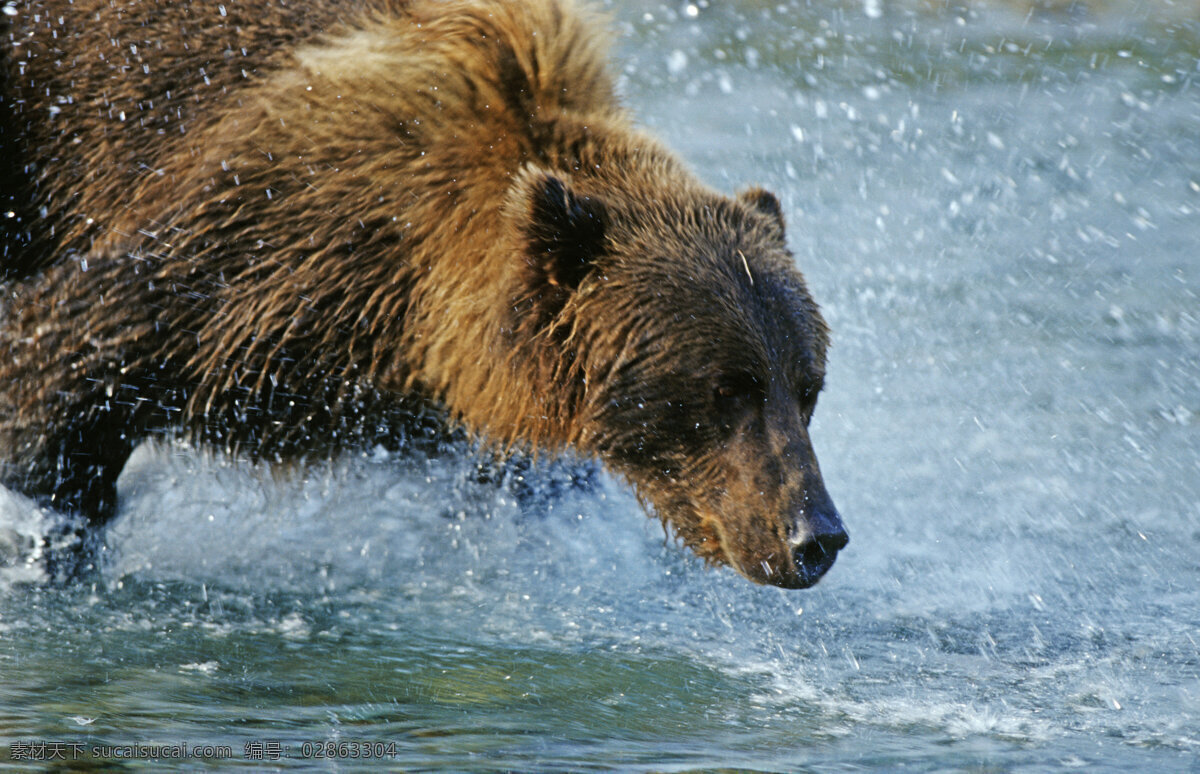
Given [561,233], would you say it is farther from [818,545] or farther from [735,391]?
[818,545]

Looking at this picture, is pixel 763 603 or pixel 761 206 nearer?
pixel 761 206

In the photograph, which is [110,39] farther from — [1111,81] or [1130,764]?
[1111,81]

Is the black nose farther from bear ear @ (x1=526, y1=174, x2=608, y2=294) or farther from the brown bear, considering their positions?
bear ear @ (x1=526, y1=174, x2=608, y2=294)

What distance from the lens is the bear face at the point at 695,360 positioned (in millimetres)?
3689

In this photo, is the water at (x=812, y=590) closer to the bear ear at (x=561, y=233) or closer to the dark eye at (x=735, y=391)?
the dark eye at (x=735, y=391)

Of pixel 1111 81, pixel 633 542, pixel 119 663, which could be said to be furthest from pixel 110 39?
pixel 1111 81

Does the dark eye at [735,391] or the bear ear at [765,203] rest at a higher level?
the bear ear at [765,203]

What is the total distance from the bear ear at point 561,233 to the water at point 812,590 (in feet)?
3.76

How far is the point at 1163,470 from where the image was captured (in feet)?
Result: 20.4

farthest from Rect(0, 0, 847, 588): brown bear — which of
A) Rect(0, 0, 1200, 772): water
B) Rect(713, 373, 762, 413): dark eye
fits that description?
Rect(0, 0, 1200, 772): water

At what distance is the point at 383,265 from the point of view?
4.11m

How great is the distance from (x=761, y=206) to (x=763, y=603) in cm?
143

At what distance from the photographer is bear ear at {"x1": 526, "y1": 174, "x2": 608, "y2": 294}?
3715 mm

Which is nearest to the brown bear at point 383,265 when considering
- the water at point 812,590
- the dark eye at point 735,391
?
the dark eye at point 735,391
